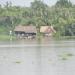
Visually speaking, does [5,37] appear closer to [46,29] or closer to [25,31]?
[25,31]

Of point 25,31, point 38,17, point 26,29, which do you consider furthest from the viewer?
point 38,17

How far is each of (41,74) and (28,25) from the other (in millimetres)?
28250

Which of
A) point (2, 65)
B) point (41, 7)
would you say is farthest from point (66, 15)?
point (2, 65)

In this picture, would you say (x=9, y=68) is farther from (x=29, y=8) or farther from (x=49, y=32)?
(x=29, y=8)

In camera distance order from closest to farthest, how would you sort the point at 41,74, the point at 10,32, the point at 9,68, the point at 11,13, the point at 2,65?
the point at 41,74
the point at 9,68
the point at 2,65
the point at 10,32
the point at 11,13

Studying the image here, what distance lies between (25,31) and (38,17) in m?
2.77

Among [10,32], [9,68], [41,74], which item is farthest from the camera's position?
[10,32]

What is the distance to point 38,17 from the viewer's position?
129 feet

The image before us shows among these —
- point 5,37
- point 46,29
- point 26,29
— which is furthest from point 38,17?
point 5,37

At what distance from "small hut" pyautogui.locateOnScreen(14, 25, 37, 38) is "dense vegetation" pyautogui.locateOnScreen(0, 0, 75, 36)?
0.69 m

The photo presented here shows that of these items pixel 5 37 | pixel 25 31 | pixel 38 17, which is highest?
pixel 38 17

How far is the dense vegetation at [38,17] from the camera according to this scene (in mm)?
37503

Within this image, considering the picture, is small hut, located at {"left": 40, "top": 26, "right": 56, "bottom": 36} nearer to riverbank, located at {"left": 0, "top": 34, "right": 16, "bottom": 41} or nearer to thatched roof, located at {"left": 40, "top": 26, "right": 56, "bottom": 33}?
thatched roof, located at {"left": 40, "top": 26, "right": 56, "bottom": 33}

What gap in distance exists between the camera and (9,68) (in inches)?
424
